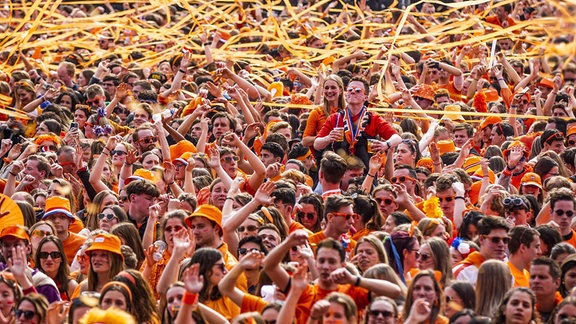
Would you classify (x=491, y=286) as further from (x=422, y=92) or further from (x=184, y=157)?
(x=422, y=92)

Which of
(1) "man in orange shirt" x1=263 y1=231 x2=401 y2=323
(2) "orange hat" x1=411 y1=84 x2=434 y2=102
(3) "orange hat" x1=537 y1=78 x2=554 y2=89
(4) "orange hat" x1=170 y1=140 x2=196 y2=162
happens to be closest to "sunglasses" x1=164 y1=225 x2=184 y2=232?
(1) "man in orange shirt" x1=263 y1=231 x2=401 y2=323

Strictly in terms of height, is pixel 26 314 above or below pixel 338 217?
below

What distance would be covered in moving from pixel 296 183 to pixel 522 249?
315cm

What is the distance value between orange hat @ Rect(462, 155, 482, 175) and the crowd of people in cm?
3

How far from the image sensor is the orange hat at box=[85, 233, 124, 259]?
11148mm

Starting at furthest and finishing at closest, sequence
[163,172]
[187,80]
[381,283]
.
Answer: [187,80], [163,172], [381,283]

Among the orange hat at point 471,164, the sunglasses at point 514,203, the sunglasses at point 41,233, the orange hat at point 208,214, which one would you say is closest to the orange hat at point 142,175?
the sunglasses at point 41,233

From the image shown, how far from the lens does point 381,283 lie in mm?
9891

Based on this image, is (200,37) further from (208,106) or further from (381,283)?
(381,283)

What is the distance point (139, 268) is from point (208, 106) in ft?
13.1

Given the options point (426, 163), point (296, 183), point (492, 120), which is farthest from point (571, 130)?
point (296, 183)

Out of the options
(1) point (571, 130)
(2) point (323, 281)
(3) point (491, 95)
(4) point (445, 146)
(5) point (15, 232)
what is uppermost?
(2) point (323, 281)

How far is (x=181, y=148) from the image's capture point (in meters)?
15.7

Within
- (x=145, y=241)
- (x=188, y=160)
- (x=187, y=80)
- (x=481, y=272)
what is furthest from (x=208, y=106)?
(x=481, y=272)
